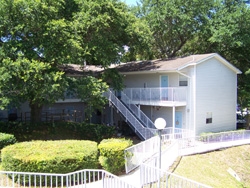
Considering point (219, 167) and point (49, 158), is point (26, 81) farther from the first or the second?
point (219, 167)

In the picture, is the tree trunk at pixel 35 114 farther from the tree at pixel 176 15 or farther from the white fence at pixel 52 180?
the tree at pixel 176 15

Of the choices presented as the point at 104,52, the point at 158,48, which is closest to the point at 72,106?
the point at 104,52

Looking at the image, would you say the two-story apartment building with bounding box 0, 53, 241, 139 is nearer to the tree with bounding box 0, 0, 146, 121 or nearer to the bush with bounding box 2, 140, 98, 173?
the tree with bounding box 0, 0, 146, 121

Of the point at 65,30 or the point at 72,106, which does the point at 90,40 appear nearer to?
the point at 65,30

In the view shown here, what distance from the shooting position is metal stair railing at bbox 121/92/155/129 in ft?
72.4

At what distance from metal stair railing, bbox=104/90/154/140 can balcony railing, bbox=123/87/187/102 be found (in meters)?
2.12

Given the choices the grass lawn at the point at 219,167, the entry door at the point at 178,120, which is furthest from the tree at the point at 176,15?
the grass lawn at the point at 219,167

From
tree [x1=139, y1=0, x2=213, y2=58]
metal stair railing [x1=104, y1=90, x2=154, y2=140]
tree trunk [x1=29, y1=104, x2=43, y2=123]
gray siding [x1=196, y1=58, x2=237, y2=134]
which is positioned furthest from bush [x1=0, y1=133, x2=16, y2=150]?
tree [x1=139, y1=0, x2=213, y2=58]

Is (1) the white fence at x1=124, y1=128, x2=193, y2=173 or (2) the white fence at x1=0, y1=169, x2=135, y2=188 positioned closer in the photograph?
(2) the white fence at x1=0, y1=169, x2=135, y2=188

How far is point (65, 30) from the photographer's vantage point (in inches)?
715

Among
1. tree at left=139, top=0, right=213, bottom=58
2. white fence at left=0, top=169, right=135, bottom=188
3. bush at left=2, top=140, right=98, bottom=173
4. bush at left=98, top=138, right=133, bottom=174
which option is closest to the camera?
white fence at left=0, top=169, right=135, bottom=188

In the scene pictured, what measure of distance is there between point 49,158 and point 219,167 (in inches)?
433

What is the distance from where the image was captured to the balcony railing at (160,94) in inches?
861

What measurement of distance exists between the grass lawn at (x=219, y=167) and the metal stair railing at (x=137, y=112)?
16.9 feet
